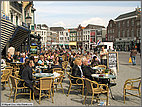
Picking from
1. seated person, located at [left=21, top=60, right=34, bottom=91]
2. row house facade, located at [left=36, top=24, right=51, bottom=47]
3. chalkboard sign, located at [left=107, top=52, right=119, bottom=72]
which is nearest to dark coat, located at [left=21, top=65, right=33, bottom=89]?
seated person, located at [left=21, top=60, right=34, bottom=91]

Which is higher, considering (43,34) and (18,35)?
(43,34)

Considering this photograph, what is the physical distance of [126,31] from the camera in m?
68.7

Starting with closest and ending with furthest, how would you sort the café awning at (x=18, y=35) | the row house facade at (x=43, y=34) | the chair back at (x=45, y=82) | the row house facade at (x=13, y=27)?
the chair back at (x=45, y=82)
the row house facade at (x=13, y=27)
the café awning at (x=18, y=35)
the row house facade at (x=43, y=34)

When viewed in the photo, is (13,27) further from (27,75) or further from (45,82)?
(45,82)

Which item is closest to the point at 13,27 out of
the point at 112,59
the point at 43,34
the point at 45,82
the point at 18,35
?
the point at 18,35

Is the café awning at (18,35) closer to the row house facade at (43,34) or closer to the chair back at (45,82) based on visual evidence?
the chair back at (45,82)

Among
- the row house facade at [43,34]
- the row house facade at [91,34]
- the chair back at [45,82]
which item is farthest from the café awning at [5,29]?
the row house facade at [91,34]

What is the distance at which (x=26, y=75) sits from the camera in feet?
23.7

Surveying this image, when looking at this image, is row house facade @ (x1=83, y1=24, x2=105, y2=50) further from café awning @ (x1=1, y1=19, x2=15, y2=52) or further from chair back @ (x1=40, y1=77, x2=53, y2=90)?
chair back @ (x1=40, y1=77, x2=53, y2=90)

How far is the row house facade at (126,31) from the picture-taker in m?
62.2

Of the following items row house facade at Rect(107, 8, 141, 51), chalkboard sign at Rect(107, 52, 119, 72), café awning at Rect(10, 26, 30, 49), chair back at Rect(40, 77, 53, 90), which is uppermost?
row house facade at Rect(107, 8, 141, 51)

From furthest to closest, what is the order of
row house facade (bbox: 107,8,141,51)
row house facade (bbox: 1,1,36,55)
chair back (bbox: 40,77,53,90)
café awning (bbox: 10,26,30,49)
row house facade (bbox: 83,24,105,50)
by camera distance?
row house facade (bbox: 83,24,105,50)
row house facade (bbox: 107,8,141,51)
café awning (bbox: 10,26,30,49)
row house facade (bbox: 1,1,36,55)
chair back (bbox: 40,77,53,90)

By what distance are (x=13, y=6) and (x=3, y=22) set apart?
1155cm

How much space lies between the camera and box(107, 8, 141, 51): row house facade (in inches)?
2447
